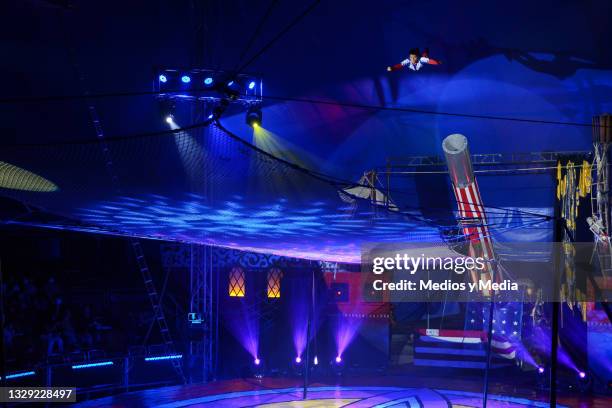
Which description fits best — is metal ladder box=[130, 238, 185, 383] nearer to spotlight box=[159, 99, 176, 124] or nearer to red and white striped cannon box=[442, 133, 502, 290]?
spotlight box=[159, 99, 176, 124]

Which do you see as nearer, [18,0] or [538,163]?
[18,0]

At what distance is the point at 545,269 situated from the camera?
37.0ft

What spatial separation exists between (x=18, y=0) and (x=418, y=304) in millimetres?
8929

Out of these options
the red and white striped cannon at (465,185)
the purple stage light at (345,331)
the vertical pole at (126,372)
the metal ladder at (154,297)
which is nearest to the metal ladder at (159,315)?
the metal ladder at (154,297)

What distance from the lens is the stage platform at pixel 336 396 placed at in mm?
8984

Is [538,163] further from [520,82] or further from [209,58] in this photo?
[209,58]

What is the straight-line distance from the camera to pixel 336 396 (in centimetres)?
958

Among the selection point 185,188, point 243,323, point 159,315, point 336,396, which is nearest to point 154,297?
point 159,315

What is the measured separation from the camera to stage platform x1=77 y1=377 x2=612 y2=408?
8984 millimetres

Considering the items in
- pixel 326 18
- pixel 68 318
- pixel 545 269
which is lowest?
pixel 68 318

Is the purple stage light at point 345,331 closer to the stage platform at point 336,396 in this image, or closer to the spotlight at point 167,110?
the stage platform at point 336,396

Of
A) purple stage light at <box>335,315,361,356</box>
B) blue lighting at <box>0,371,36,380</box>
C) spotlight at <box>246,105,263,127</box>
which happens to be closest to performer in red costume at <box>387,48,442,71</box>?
spotlight at <box>246,105,263,127</box>

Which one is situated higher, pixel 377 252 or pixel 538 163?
pixel 538 163

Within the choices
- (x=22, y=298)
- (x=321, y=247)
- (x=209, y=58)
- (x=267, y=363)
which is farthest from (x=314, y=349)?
(x=209, y=58)
